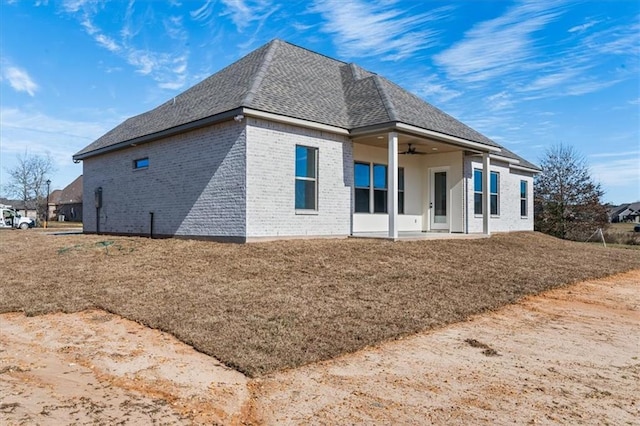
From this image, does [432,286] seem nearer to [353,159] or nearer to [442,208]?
[353,159]

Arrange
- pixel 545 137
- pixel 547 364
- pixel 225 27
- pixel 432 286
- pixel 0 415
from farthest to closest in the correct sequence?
1. pixel 545 137
2. pixel 225 27
3. pixel 432 286
4. pixel 547 364
5. pixel 0 415

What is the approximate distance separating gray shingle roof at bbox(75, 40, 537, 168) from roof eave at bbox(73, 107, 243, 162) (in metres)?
0.13

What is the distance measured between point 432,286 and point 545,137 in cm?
2977

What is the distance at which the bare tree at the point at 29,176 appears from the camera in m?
50.3

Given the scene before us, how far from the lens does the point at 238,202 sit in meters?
11.6

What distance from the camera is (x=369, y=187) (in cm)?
1511

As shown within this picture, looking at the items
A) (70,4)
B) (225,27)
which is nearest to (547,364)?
(225,27)

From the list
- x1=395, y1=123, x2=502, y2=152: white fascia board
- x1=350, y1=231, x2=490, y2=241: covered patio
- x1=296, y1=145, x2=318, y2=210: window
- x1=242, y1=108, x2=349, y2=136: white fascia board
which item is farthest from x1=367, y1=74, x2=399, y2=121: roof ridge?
x1=350, y1=231, x2=490, y2=241: covered patio

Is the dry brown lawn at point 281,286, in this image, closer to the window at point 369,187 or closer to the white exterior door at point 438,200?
the window at point 369,187

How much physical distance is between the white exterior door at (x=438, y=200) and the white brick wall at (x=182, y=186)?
915 centimetres

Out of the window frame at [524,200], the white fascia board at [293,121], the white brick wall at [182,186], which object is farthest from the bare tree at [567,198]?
the white brick wall at [182,186]

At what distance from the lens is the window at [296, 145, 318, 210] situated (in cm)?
1266

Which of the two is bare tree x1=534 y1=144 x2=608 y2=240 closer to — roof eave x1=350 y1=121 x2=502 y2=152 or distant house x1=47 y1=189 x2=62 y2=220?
roof eave x1=350 y1=121 x2=502 y2=152

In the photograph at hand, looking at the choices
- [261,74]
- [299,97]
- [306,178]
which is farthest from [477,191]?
[261,74]
